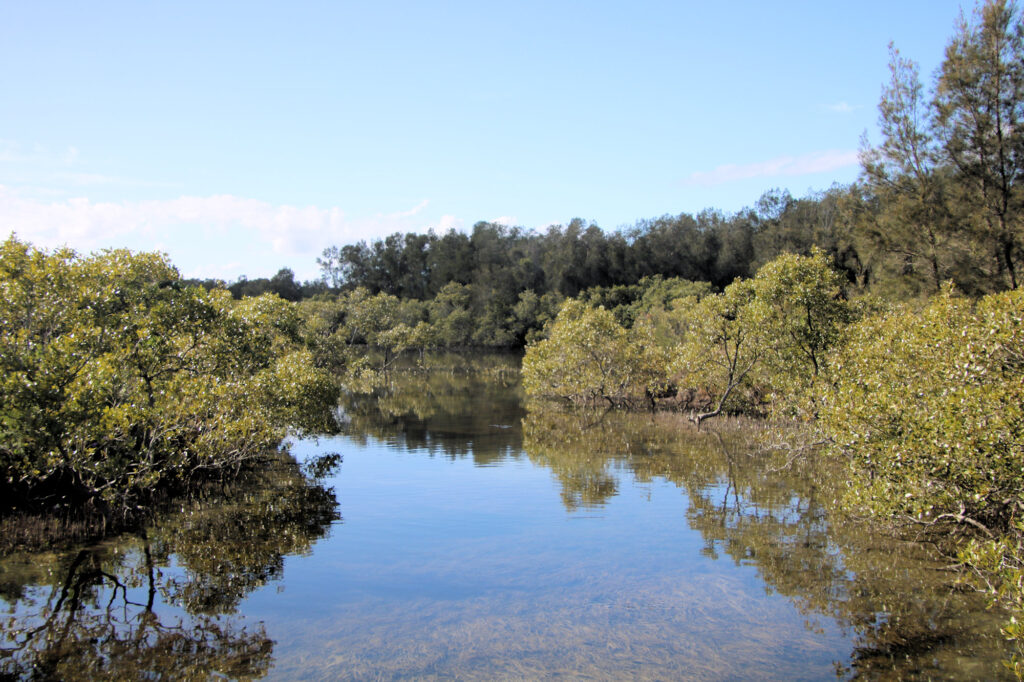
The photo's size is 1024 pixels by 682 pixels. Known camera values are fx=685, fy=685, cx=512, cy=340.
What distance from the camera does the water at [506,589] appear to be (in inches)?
437

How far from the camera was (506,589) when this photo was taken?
562 inches

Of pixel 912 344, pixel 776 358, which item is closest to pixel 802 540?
pixel 912 344

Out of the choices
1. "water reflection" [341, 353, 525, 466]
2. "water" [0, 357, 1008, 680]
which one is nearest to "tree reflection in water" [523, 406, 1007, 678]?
"water" [0, 357, 1008, 680]

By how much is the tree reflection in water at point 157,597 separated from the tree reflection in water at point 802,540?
9053mm

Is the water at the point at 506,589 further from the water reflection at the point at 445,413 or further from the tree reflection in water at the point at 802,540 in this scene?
the water reflection at the point at 445,413

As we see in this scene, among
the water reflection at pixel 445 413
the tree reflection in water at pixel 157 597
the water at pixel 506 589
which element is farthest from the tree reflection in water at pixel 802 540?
the tree reflection in water at pixel 157 597

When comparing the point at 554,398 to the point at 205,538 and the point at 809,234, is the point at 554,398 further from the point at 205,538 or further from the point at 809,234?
the point at 809,234

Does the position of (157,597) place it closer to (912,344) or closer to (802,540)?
(802,540)

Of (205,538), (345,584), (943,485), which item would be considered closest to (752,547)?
(943,485)

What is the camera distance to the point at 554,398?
43.6 meters

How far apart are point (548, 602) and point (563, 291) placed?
305 feet

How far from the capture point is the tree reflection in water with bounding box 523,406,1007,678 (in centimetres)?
1154

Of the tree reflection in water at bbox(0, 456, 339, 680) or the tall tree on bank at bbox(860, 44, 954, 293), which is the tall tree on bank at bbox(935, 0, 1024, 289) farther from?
the tree reflection in water at bbox(0, 456, 339, 680)

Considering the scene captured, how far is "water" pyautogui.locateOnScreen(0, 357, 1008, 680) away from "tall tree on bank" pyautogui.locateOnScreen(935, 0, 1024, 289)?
1578 centimetres
